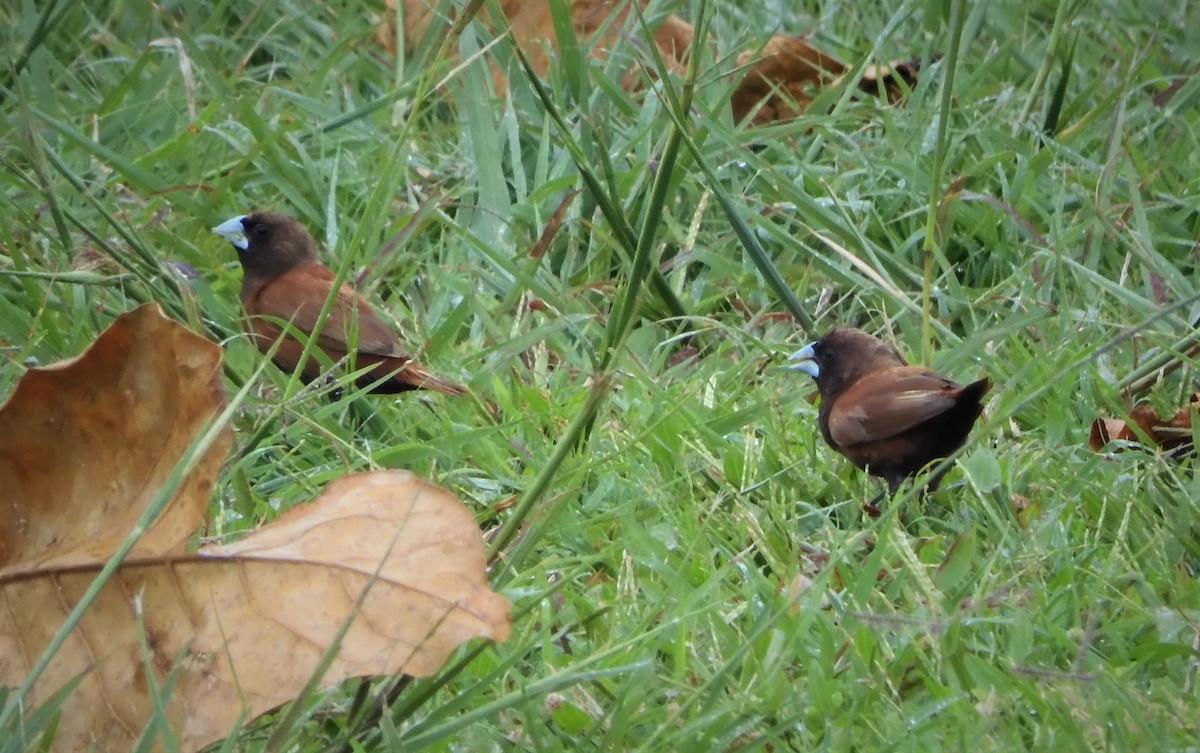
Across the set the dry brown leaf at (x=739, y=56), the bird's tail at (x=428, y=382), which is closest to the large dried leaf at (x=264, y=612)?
the bird's tail at (x=428, y=382)

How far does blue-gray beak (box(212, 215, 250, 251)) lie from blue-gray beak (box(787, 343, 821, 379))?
162 centimetres

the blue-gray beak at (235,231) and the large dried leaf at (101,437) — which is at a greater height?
the large dried leaf at (101,437)

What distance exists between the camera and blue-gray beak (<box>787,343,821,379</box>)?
12.3ft

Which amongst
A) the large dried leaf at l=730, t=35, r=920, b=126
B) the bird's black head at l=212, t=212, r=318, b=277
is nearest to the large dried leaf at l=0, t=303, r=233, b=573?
the bird's black head at l=212, t=212, r=318, b=277

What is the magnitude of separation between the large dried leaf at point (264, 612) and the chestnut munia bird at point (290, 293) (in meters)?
2.07

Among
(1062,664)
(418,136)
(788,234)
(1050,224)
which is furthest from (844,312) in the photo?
(1062,664)

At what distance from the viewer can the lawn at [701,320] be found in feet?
7.44

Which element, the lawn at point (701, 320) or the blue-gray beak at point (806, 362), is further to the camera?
the blue-gray beak at point (806, 362)

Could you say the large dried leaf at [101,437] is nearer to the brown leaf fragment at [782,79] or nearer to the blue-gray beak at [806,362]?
the blue-gray beak at [806,362]

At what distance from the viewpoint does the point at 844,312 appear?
430cm

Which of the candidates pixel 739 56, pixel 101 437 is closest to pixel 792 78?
pixel 739 56

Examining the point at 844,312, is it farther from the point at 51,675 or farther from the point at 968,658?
the point at 51,675

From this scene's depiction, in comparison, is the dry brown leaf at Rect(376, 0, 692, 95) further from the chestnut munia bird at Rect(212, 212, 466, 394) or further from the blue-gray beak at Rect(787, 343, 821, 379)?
the blue-gray beak at Rect(787, 343, 821, 379)

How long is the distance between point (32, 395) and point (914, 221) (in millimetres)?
2961
